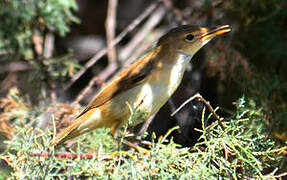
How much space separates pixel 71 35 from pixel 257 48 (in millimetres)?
2951

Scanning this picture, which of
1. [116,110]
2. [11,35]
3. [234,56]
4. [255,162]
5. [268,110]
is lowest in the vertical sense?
[255,162]

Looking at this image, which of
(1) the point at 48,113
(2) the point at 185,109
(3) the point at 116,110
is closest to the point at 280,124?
(2) the point at 185,109

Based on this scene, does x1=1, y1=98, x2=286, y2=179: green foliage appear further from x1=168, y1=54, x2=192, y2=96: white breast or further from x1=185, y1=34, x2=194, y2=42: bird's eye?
x1=185, y1=34, x2=194, y2=42: bird's eye

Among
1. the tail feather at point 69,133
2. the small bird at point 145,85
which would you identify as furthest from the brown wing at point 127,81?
the tail feather at point 69,133

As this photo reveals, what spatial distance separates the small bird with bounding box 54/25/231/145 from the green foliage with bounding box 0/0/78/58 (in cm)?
128

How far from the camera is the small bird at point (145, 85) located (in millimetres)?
2762

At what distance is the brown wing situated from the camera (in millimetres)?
2891

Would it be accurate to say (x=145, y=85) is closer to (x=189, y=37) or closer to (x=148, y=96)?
(x=148, y=96)

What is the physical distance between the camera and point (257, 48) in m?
3.85

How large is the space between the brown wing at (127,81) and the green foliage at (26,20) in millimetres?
1270

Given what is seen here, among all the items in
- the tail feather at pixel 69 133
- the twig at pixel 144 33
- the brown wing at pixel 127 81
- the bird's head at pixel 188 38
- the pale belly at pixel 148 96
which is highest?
the twig at pixel 144 33

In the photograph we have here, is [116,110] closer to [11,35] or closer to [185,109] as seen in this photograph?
[185,109]

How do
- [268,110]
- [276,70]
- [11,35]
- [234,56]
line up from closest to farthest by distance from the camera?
[268,110], [234,56], [276,70], [11,35]

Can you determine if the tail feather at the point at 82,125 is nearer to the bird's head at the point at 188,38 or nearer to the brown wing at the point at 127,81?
the brown wing at the point at 127,81
